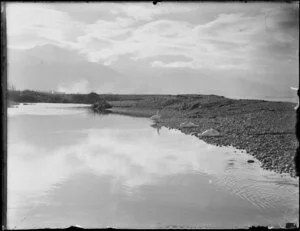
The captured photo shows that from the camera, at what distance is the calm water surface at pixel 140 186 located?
5184mm

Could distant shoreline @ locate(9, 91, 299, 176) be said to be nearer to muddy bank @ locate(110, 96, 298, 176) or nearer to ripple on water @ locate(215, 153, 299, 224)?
muddy bank @ locate(110, 96, 298, 176)

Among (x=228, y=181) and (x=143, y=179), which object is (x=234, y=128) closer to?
(x=228, y=181)

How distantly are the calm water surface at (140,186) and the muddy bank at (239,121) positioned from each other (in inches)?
21.8

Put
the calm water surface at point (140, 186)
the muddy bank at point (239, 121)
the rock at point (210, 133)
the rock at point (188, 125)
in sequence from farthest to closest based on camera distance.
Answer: the rock at point (188, 125) < the rock at point (210, 133) < the muddy bank at point (239, 121) < the calm water surface at point (140, 186)

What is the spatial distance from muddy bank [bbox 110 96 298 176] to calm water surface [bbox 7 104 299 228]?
55 cm

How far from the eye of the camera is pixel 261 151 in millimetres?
8914

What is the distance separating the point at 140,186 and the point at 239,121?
8.09 meters

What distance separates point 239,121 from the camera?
44.3 feet

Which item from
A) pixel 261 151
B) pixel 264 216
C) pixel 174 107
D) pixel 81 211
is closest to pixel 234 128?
pixel 261 151

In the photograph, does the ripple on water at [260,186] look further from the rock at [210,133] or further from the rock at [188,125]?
the rock at [188,125]

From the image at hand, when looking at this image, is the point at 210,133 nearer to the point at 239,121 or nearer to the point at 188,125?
the point at 188,125

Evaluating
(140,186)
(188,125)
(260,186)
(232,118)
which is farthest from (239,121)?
(140,186)

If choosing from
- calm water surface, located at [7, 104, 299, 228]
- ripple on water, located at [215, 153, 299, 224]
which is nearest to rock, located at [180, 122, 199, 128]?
calm water surface, located at [7, 104, 299, 228]

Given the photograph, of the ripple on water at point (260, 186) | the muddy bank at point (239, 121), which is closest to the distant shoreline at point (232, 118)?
the muddy bank at point (239, 121)
